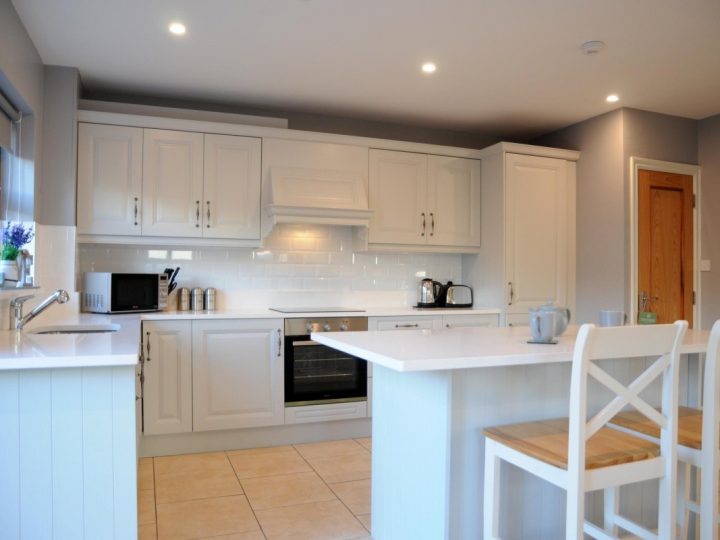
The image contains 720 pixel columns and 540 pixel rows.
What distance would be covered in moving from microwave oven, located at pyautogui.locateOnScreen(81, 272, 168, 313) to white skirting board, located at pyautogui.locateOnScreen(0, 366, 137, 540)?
1829mm

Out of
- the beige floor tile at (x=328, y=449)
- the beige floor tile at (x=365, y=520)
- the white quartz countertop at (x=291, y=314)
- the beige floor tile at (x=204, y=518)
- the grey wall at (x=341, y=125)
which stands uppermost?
the grey wall at (x=341, y=125)

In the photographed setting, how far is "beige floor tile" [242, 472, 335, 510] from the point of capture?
2.81m

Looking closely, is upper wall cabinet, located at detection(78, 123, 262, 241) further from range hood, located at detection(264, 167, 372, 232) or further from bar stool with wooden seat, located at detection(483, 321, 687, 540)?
bar stool with wooden seat, located at detection(483, 321, 687, 540)

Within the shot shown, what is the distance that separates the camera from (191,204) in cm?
379

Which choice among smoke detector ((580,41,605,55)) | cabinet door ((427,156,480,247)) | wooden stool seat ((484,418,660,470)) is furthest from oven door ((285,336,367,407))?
smoke detector ((580,41,605,55))

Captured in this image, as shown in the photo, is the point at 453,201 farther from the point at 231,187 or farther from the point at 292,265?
the point at 231,187

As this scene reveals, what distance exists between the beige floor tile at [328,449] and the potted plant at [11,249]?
1966 millimetres

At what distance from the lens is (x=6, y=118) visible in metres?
2.95

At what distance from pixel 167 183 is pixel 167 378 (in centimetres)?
130

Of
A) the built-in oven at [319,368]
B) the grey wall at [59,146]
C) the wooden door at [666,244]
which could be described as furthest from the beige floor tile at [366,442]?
the grey wall at [59,146]

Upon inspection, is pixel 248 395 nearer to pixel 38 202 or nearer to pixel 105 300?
pixel 105 300

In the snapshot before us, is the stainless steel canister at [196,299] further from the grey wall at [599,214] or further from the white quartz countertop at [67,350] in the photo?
the grey wall at [599,214]

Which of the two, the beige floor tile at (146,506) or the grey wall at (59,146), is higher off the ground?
the grey wall at (59,146)

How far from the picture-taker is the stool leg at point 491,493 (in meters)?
1.79
